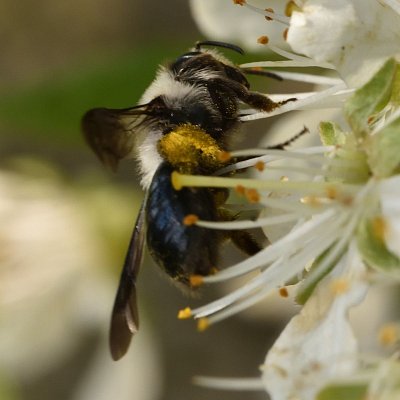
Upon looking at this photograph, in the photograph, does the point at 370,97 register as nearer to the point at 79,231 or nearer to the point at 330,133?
the point at 330,133

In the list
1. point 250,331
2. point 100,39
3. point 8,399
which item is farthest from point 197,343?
point 100,39

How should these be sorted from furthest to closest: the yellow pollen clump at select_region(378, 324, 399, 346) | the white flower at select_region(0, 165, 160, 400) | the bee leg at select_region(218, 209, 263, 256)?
the white flower at select_region(0, 165, 160, 400) → the bee leg at select_region(218, 209, 263, 256) → the yellow pollen clump at select_region(378, 324, 399, 346)

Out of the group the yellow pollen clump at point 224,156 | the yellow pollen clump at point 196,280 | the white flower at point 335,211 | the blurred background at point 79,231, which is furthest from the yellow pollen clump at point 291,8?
the blurred background at point 79,231

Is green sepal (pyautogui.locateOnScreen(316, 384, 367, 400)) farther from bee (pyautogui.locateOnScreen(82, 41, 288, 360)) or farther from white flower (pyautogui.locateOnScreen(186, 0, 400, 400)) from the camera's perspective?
bee (pyautogui.locateOnScreen(82, 41, 288, 360))

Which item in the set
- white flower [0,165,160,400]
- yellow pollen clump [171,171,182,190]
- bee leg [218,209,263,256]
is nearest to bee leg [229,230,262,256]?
bee leg [218,209,263,256]

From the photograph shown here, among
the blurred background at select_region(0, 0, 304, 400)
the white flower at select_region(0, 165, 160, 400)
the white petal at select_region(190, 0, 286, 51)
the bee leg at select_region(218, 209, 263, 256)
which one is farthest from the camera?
the white flower at select_region(0, 165, 160, 400)

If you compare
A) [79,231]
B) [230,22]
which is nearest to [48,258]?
[79,231]

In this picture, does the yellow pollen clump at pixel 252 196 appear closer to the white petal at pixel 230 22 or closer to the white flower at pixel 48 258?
the white petal at pixel 230 22
